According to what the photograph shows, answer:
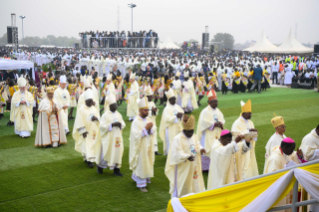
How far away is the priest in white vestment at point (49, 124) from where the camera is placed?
9.39m

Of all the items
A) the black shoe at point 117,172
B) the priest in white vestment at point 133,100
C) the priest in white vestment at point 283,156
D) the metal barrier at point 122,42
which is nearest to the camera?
the priest in white vestment at point 283,156

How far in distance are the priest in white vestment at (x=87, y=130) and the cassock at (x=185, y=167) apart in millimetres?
2701

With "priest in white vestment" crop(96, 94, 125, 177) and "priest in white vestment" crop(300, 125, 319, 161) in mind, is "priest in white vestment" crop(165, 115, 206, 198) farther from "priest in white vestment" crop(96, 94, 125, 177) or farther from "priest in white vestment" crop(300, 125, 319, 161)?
"priest in white vestment" crop(96, 94, 125, 177)

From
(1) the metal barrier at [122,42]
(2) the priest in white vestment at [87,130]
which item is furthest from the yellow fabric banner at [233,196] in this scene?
(1) the metal barrier at [122,42]

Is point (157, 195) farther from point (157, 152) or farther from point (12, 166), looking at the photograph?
point (12, 166)

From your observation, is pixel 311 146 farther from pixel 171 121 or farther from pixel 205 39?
pixel 205 39

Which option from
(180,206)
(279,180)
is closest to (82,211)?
(180,206)

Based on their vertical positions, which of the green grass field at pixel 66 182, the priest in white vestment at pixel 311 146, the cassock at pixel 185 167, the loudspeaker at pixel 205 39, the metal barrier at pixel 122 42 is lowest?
the green grass field at pixel 66 182

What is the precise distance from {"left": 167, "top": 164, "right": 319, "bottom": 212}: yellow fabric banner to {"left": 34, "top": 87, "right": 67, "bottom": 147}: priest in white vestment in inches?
264

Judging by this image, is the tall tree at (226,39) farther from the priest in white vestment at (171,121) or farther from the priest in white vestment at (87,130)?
the priest in white vestment at (87,130)

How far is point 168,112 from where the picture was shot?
27.1 feet

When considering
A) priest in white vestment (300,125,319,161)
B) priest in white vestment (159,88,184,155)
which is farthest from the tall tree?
priest in white vestment (300,125,319,161)

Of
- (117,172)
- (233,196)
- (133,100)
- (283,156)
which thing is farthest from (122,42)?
(233,196)

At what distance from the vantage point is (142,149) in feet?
21.4
